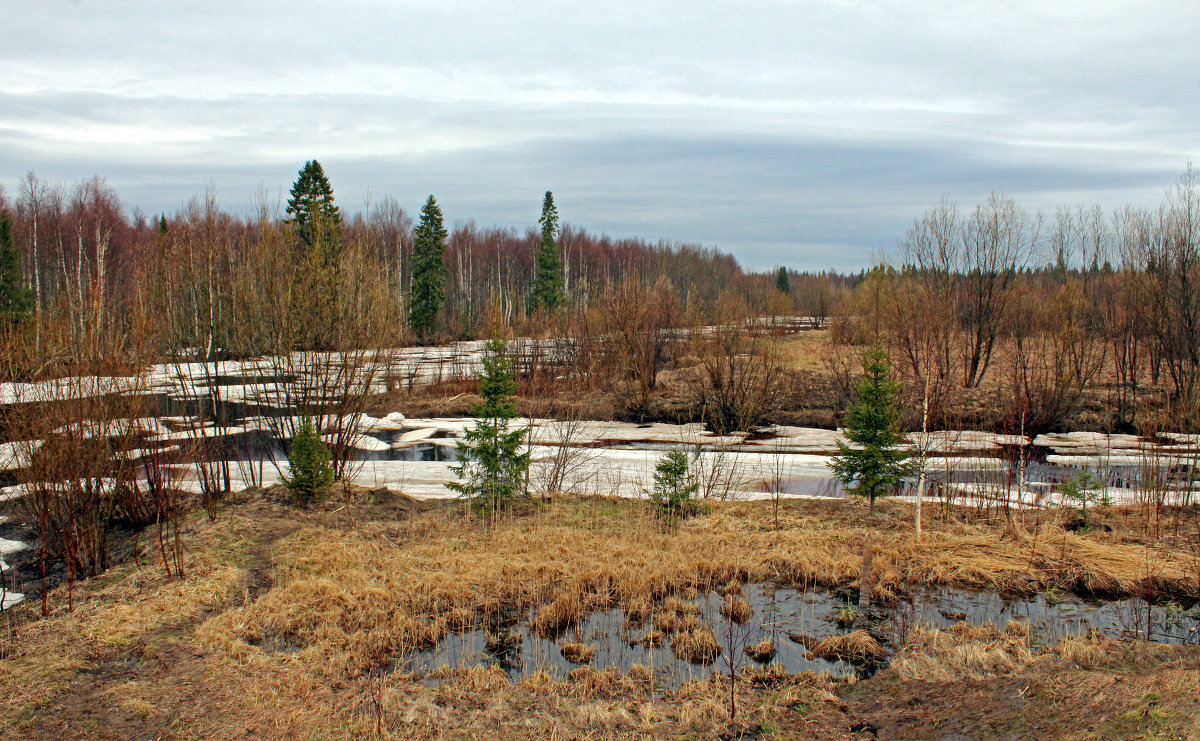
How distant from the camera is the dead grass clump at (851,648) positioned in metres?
7.25

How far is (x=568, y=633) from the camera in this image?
7918 mm

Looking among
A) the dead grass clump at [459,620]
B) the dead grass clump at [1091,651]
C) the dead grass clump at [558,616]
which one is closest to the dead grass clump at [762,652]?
the dead grass clump at [558,616]

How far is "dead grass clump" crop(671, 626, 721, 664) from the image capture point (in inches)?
284

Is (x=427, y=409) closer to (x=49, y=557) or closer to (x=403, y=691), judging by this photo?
(x=49, y=557)

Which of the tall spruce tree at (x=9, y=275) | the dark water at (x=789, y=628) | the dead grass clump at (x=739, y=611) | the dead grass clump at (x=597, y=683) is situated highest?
the tall spruce tree at (x=9, y=275)

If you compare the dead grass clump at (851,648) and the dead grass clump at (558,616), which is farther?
the dead grass clump at (558,616)

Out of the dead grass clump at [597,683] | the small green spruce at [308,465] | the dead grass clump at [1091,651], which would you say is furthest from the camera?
the small green spruce at [308,465]

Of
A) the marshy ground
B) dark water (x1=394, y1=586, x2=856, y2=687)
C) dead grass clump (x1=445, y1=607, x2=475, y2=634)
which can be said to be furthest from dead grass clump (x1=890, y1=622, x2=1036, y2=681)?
dead grass clump (x1=445, y1=607, x2=475, y2=634)

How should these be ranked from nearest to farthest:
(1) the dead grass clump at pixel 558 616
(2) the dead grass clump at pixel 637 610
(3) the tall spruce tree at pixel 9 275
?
1. (1) the dead grass clump at pixel 558 616
2. (2) the dead grass clump at pixel 637 610
3. (3) the tall spruce tree at pixel 9 275

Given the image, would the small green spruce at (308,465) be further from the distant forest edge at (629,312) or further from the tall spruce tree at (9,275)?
the tall spruce tree at (9,275)

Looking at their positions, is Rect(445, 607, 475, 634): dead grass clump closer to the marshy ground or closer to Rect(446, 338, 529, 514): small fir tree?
the marshy ground

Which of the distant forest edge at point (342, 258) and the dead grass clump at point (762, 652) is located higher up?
the distant forest edge at point (342, 258)

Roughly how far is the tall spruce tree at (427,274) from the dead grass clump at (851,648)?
47135mm

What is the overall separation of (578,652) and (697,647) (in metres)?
1.15
